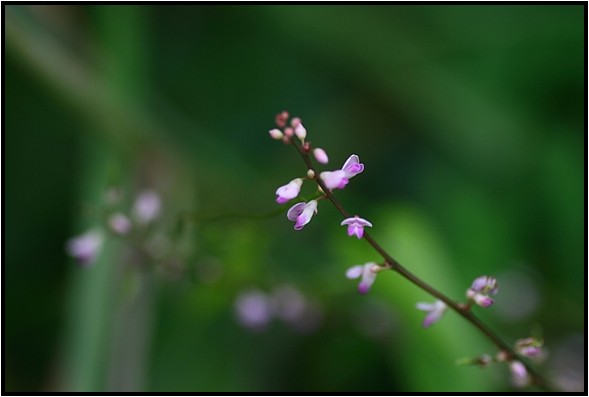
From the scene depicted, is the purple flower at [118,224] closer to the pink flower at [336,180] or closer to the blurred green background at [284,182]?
the blurred green background at [284,182]

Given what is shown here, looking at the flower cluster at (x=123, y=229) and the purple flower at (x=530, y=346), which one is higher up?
the flower cluster at (x=123, y=229)

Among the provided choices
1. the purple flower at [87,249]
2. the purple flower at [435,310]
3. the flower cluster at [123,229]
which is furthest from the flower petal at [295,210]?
the purple flower at [87,249]

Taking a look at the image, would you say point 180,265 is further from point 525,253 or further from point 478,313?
point 525,253

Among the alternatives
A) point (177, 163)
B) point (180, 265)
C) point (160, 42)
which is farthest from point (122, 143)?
point (180, 265)

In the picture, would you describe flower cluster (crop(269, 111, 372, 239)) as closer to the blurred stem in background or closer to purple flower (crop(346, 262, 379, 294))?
purple flower (crop(346, 262, 379, 294))

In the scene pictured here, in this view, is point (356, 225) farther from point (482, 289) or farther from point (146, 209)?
point (146, 209)

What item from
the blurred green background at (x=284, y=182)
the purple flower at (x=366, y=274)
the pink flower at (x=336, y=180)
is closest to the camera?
the pink flower at (x=336, y=180)

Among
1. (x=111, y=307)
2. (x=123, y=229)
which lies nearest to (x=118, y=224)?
(x=123, y=229)
